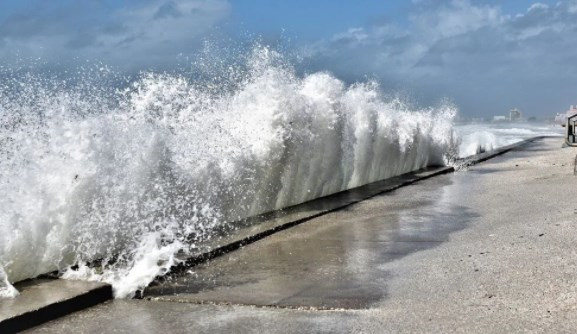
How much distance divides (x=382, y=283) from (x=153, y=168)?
290cm

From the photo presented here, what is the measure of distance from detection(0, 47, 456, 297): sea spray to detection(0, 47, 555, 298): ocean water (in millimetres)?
12

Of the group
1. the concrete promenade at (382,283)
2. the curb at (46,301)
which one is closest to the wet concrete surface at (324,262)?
the concrete promenade at (382,283)

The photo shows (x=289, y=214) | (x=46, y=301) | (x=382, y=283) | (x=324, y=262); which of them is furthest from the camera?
(x=289, y=214)

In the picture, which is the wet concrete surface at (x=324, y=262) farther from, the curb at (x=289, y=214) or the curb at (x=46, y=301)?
the curb at (x=46, y=301)

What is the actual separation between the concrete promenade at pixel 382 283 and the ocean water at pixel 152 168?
1.63 ft

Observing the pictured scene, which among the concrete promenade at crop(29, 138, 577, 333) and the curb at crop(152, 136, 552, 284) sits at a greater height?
the curb at crop(152, 136, 552, 284)

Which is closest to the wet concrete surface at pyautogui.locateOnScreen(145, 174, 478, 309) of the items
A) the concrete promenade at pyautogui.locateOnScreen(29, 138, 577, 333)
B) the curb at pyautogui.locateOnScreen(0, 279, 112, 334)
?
the concrete promenade at pyautogui.locateOnScreen(29, 138, 577, 333)

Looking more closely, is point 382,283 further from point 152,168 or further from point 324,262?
point 152,168

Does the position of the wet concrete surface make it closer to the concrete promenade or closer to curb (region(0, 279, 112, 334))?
the concrete promenade

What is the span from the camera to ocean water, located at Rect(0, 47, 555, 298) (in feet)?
15.6

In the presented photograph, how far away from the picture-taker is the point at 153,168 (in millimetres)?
6250

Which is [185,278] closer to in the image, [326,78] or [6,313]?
[6,313]

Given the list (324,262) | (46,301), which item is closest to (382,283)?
(324,262)

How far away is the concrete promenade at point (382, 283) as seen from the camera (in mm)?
3432
